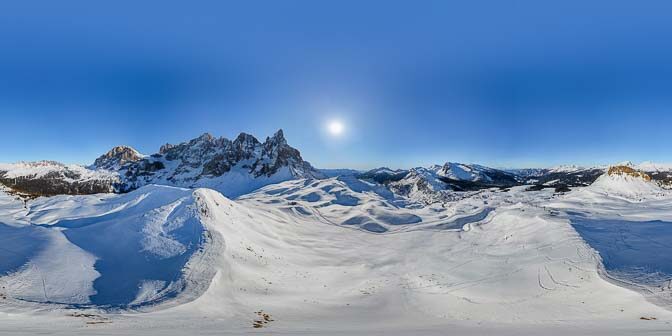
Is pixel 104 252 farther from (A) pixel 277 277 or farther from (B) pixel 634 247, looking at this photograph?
(B) pixel 634 247

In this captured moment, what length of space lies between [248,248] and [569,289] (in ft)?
70.1

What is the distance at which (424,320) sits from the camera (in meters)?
16.7

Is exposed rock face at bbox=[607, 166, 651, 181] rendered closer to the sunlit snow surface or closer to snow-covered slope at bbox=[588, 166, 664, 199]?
snow-covered slope at bbox=[588, 166, 664, 199]

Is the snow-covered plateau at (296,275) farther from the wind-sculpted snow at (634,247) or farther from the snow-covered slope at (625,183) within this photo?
the snow-covered slope at (625,183)

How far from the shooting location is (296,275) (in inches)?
→ 1005

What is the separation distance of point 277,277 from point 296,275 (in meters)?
1.56

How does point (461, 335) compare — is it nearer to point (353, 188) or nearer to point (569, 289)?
point (569, 289)

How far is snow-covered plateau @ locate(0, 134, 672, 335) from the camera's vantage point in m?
14.7

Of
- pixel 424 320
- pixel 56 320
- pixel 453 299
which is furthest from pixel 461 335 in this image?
pixel 56 320

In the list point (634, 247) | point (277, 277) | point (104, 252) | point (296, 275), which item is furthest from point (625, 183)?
point (104, 252)

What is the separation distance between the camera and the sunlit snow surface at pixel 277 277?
48.4 ft

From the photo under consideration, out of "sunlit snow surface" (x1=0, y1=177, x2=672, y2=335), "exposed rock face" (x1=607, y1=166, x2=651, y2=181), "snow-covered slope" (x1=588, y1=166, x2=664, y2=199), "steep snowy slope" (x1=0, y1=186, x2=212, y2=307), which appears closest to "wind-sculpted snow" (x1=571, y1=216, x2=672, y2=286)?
"sunlit snow surface" (x1=0, y1=177, x2=672, y2=335)

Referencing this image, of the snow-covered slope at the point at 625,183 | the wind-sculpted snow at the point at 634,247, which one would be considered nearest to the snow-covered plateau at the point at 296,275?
the wind-sculpted snow at the point at 634,247

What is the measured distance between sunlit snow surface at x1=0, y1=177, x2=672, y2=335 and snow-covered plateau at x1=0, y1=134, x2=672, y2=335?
123 mm
